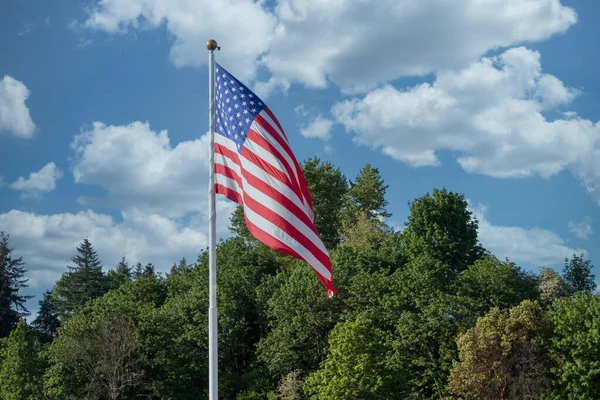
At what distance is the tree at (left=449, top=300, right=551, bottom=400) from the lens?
41562mm

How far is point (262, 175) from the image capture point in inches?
573

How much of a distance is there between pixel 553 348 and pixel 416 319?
9226 millimetres

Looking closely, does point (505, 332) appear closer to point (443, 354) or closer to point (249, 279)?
point (443, 354)

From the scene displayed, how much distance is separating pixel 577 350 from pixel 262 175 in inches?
1332

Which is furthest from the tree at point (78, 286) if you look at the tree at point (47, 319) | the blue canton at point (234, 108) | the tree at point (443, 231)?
the blue canton at point (234, 108)

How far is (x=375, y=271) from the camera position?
53.6m

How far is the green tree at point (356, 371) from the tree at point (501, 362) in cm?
430

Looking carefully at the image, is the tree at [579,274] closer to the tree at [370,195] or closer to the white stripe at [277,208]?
the tree at [370,195]

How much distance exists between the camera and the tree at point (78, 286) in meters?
101

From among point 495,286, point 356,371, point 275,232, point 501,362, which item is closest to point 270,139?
point 275,232

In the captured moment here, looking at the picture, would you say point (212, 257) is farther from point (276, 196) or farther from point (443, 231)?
point (443, 231)

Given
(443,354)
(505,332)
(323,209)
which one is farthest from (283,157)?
(323,209)

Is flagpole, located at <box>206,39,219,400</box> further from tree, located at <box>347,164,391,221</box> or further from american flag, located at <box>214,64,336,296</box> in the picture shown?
tree, located at <box>347,164,391,221</box>

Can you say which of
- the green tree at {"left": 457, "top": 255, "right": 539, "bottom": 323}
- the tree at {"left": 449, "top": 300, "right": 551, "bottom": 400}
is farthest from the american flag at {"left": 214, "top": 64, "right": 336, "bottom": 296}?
the green tree at {"left": 457, "top": 255, "right": 539, "bottom": 323}
